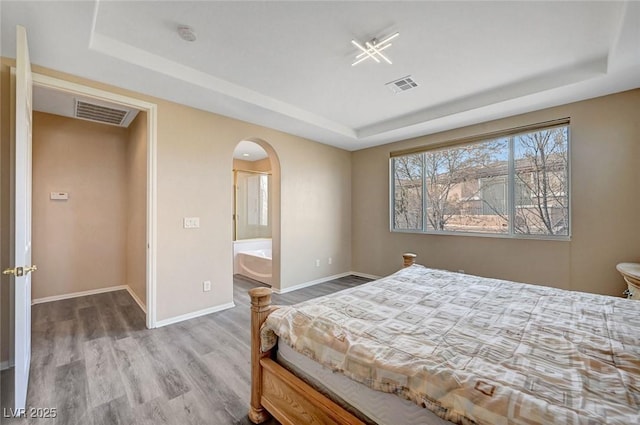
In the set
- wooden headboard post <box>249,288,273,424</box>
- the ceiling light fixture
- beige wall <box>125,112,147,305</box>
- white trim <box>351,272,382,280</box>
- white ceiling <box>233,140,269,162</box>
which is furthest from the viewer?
white ceiling <box>233,140,269,162</box>

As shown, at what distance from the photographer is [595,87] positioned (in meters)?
2.71

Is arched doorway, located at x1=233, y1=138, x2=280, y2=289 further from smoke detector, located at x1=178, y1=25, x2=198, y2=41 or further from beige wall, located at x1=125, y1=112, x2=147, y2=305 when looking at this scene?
smoke detector, located at x1=178, y1=25, x2=198, y2=41

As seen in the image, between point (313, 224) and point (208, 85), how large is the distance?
8.72 ft

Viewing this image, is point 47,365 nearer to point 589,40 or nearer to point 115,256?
point 115,256

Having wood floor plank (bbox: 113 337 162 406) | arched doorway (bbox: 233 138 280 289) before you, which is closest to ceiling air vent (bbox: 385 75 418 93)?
arched doorway (bbox: 233 138 280 289)

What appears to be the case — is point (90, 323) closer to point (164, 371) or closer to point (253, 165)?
point (164, 371)

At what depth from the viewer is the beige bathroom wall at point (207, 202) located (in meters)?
3.00

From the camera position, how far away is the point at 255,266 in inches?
195

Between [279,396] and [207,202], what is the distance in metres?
2.49

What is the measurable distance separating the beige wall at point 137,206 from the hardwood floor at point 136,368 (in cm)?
53

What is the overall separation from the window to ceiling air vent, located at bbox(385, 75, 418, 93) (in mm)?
1469

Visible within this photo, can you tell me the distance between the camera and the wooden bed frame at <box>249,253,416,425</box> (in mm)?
1207

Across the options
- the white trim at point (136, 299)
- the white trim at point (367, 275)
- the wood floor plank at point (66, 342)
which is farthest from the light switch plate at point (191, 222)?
the white trim at point (367, 275)

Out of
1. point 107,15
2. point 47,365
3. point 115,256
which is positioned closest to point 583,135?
point 107,15
